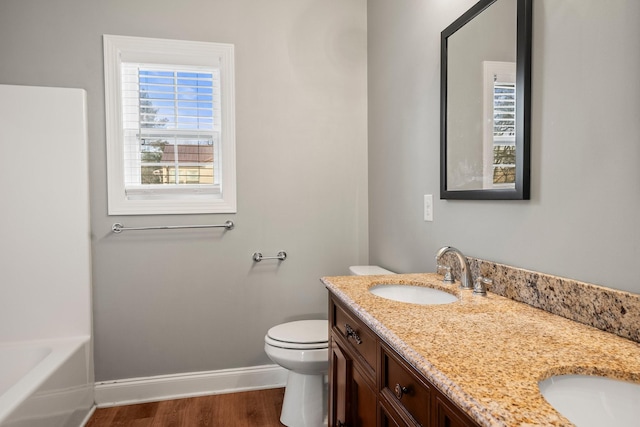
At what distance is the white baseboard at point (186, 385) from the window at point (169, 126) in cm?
102

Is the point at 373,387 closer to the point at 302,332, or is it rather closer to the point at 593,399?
the point at 593,399

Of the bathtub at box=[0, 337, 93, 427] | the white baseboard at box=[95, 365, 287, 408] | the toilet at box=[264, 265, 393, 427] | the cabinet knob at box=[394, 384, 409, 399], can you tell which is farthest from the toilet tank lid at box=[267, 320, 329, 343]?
the cabinet knob at box=[394, 384, 409, 399]

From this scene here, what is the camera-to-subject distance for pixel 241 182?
2.69m

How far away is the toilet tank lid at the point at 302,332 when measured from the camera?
2.18 meters

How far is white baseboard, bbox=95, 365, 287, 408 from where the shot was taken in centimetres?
254

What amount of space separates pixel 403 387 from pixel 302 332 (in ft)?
4.24

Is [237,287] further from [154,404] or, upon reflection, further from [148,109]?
[148,109]

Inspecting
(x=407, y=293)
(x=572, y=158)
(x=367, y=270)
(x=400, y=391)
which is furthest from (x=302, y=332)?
(x=572, y=158)

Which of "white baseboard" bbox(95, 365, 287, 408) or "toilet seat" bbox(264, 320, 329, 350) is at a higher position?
"toilet seat" bbox(264, 320, 329, 350)

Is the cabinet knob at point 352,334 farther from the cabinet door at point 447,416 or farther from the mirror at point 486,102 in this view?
the mirror at point 486,102

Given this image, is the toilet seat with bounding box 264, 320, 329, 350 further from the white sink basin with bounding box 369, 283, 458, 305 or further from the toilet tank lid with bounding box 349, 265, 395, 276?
the white sink basin with bounding box 369, 283, 458, 305

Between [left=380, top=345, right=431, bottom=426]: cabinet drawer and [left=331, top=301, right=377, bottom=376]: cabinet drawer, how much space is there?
8cm

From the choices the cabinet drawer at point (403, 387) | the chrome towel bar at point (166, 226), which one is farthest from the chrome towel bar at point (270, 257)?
the cabinet drawer at point (403, 387)

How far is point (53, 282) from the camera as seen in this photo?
239cm
